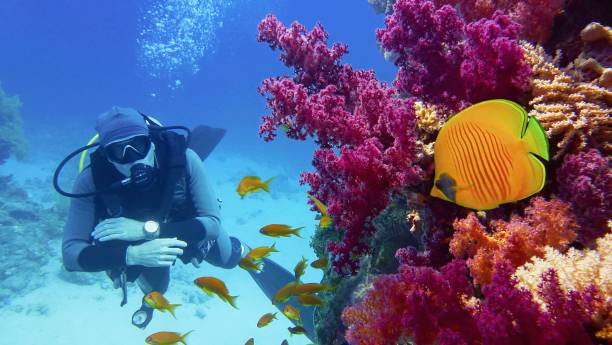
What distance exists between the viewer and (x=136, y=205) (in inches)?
222

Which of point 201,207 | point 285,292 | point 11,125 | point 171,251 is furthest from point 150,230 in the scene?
point 11,125

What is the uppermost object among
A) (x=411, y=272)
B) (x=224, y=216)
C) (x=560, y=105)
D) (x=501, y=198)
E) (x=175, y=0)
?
(x=175, y=0)

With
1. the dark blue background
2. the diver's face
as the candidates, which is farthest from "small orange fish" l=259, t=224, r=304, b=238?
the dark blue background

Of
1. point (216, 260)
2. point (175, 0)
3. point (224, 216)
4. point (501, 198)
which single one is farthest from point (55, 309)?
point (175, 0)

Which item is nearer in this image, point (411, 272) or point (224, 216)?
point (411, 272)

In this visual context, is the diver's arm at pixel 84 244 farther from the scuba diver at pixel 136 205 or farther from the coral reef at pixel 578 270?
the coral reef at pixel 578 270

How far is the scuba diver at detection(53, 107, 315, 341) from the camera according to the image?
16.9 ft

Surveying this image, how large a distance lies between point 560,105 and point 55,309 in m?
14.7

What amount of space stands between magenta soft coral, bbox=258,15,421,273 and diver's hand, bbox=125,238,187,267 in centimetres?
279

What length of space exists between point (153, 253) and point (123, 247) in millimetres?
521

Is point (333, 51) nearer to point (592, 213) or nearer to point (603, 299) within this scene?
point (592, 213)

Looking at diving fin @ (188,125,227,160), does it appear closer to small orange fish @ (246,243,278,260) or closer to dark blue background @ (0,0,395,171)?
small orange fish @ (246,243,278,260)

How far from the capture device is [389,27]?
2598mm

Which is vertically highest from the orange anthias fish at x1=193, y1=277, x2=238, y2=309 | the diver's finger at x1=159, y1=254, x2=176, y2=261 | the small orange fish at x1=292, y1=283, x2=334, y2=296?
the diver's finger at x1=159, y1=254, x2=176, y2=261
